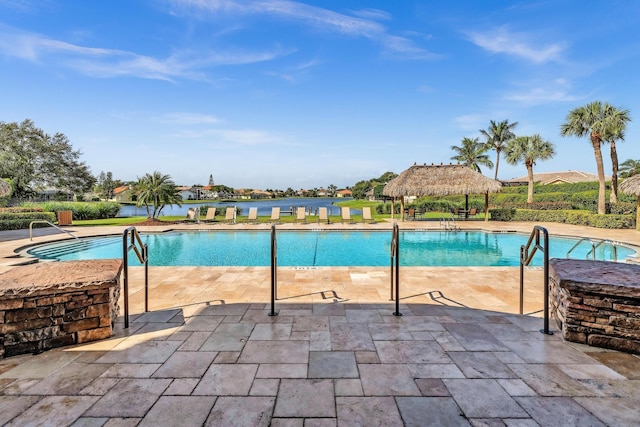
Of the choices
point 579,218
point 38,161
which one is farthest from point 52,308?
point 38,161

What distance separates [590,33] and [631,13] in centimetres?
279

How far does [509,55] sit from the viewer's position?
47.0ft

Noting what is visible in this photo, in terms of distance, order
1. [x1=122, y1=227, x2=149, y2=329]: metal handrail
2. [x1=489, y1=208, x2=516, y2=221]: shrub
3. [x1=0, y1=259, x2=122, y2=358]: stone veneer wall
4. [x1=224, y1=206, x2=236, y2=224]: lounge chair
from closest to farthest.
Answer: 1. [x1=0, y1=259, x2=122, y2=358]: stone veneer wall
2. [x1=122, y1=227, x2=149, y2=329]: metal handrail
3. [x1=224, y1=206, x2=236, y2=224]: lounge chair
4. [x1=489, y1=208, x2=516, y2=221]: shrub

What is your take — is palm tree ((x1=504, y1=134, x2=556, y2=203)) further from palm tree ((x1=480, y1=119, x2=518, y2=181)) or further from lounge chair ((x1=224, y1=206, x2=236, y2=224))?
lounge chair ((x1=224, y1=206, x2=236, y2=224))

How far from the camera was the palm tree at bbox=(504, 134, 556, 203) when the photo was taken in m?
24.0

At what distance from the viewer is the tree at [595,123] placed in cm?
1619

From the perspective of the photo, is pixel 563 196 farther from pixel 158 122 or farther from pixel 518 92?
pixel 158 122

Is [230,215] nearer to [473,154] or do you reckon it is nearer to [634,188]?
[634,188]

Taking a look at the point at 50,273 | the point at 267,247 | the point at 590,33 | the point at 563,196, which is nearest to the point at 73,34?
the point at 267,247

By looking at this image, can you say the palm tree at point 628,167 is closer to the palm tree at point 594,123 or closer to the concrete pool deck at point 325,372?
the palm tree at point 594,123

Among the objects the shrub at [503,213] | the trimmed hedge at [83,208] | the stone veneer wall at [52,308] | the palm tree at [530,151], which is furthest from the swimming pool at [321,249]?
the palm tree at [530,151]

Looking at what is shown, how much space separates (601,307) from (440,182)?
51.5 ft

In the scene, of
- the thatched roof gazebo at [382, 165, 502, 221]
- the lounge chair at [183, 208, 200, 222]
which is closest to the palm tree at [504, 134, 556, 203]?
the thatched roof gazebo at [382, 165, 502, 221]

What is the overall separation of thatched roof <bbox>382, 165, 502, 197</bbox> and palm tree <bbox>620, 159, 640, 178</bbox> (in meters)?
22.9
